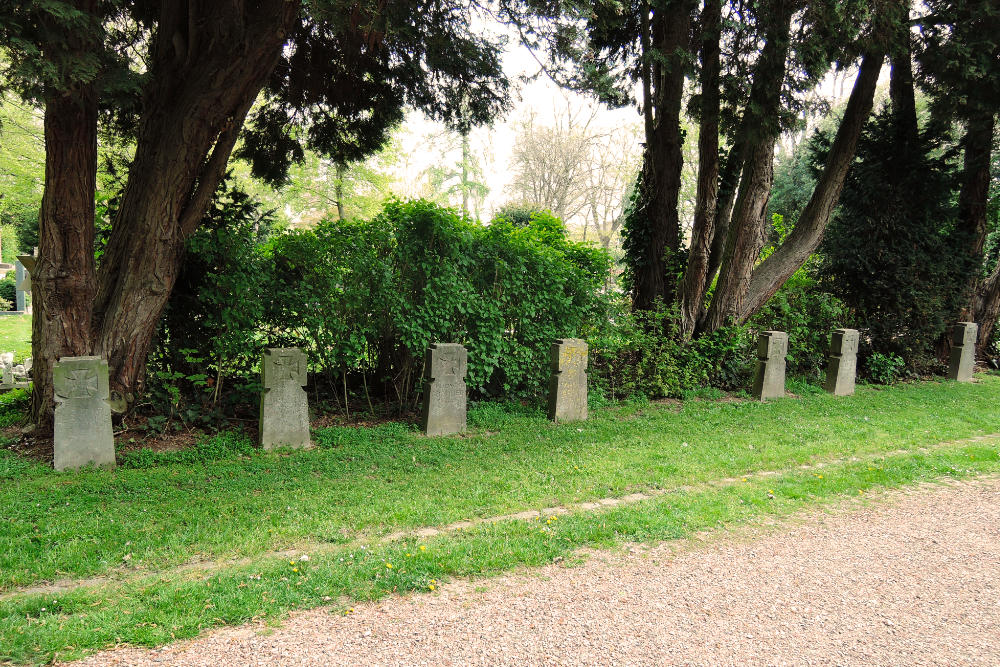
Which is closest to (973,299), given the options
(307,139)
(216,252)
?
(307,139)

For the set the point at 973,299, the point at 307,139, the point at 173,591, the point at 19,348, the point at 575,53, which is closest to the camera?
the point at 173,591

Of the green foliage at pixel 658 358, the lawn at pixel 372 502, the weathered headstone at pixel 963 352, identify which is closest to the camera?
Result: the lawn at pixel 372 502

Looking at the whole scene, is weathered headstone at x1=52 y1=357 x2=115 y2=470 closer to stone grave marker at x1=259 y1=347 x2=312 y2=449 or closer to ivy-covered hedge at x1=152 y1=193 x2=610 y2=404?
ivy-covered hedge at x1=152 y1=193 x2=610 y2=404

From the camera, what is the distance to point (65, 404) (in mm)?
4875

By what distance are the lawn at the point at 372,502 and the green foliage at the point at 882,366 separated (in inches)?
117

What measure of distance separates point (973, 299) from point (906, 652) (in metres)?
12.7

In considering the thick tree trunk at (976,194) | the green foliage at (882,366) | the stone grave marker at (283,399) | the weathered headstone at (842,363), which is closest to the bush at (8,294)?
the stone grave marker at (283,399)

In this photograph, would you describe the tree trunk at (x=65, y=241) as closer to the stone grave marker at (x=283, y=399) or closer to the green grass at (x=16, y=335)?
the stone grave marker at (x=283, y=399)

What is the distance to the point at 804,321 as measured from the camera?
10.0m

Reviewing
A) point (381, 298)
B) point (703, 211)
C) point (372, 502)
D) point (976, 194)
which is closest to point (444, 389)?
point (381, 298)

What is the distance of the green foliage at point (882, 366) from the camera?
1061cm

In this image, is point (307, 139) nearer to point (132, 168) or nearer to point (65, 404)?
point (132, 168)

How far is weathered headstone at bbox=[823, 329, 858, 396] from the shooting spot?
960 centimetres

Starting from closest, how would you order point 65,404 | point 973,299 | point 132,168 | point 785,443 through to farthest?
point 65,404
point 132,168
point 785,443
point 973,299
